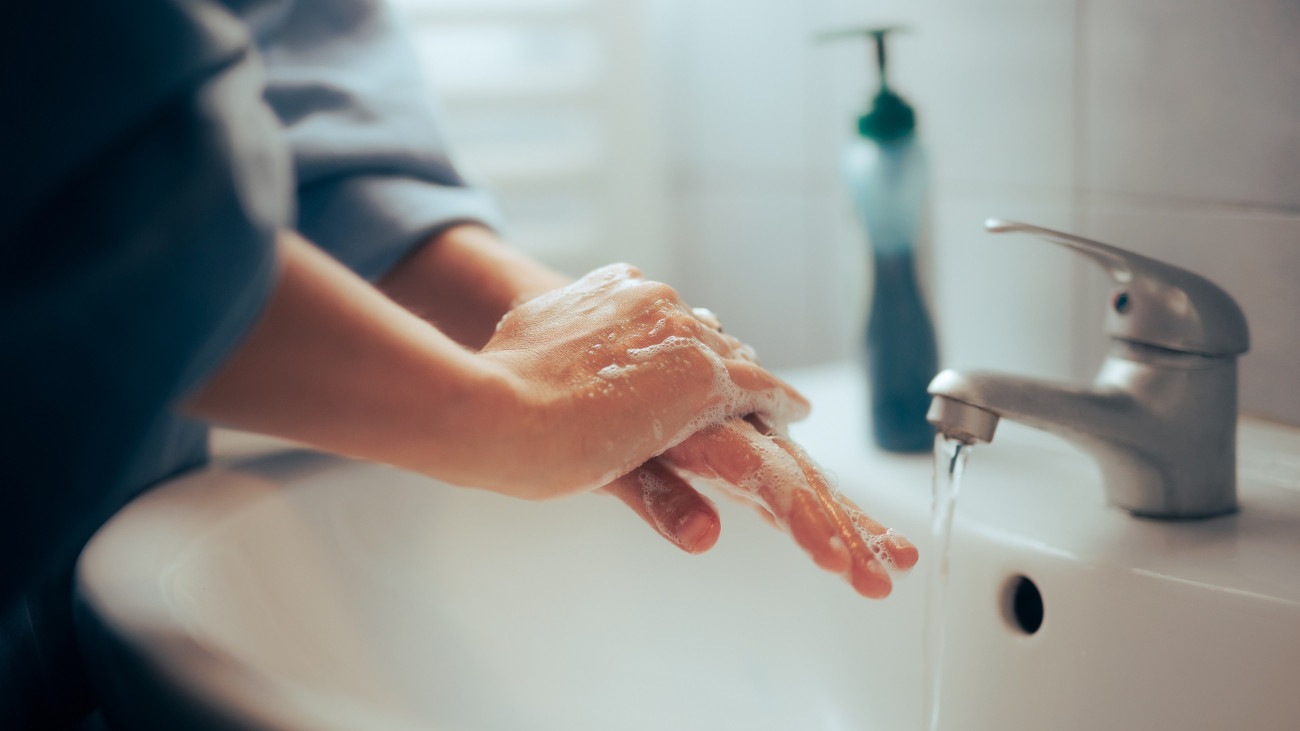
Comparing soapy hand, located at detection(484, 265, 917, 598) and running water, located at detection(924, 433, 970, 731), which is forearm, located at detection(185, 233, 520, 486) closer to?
soapy hand, located at detection(484, 265, 917, 598)

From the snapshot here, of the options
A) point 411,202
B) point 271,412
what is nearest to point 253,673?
point 271,412

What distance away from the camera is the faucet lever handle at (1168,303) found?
45 centimetres

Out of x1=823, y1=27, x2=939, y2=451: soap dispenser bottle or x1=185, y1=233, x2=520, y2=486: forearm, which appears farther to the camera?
x1=823, y1=27, x2=939, y2=451: soap dispenser bottle

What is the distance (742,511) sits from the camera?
63cm

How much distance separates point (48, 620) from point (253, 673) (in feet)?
0.76

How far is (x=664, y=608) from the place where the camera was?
2.03ft

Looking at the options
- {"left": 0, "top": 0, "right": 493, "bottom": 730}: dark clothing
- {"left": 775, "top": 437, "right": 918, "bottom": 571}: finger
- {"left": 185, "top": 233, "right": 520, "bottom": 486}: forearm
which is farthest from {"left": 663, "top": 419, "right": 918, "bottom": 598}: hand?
{"left": 0, "top": 0, "right": 493, "bottom": 730}: dark clothing

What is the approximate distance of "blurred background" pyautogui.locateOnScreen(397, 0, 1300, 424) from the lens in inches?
20.7

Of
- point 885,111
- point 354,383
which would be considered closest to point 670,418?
point 354,383

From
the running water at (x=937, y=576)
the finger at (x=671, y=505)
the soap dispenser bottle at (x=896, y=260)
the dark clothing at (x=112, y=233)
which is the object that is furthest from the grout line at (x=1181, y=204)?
the dark clothing at (x=112, y=233)

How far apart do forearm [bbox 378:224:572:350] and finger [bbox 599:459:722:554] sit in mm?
131

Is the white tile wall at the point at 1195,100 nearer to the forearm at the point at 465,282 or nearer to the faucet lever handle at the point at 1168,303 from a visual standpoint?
the faucet lever handle at the point at 1168,303

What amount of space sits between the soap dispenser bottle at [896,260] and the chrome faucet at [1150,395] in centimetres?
14

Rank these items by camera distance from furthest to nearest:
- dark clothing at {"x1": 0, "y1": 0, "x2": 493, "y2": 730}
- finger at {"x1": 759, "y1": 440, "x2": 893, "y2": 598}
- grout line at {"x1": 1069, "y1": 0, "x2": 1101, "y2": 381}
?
grout line at {"x1": 1069, "y1": 0, "x2": 1101, "y2": 381} < finger at {"x1": 759, "y1": 440, "x2": 893, "y2": 598} < dark clothing at {"x1": 0, "y1": 0, "x2": 493, "y2": 730}
